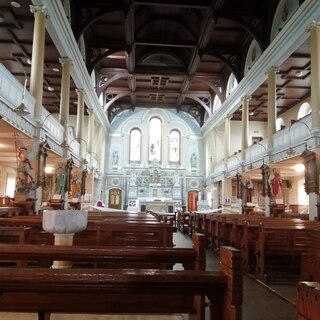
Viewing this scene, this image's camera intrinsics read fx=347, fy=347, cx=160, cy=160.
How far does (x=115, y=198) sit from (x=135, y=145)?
444 centimetres

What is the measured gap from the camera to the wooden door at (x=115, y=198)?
86.3 feet

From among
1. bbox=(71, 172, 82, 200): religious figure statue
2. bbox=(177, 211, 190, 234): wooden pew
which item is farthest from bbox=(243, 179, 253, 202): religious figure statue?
bbox=(71, 172, 82, 200): religious figure statue

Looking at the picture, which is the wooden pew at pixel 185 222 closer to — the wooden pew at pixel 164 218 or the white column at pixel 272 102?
the wooden pew at pixel 164 218

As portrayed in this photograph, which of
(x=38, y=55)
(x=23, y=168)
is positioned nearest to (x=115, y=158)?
(x=38, y=55)

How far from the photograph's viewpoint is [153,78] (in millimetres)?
21672

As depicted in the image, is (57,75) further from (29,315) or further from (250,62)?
(29,315)

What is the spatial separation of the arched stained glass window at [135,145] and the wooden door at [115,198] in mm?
2809

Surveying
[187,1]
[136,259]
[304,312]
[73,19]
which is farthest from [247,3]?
[304,312]

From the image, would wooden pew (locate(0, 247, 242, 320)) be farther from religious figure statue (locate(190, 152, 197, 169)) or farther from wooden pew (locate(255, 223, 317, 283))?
religious figure statue (locate(190, 152, 197, 169))

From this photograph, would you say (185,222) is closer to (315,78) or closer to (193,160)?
(315,78)

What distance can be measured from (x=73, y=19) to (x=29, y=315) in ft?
42.2

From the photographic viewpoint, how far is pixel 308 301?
1012 mm

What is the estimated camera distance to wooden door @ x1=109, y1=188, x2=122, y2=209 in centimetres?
2631

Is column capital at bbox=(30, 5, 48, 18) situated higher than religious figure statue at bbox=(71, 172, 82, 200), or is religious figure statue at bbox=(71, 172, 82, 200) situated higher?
column capital at bbox=(30, 5, 48, 18)
